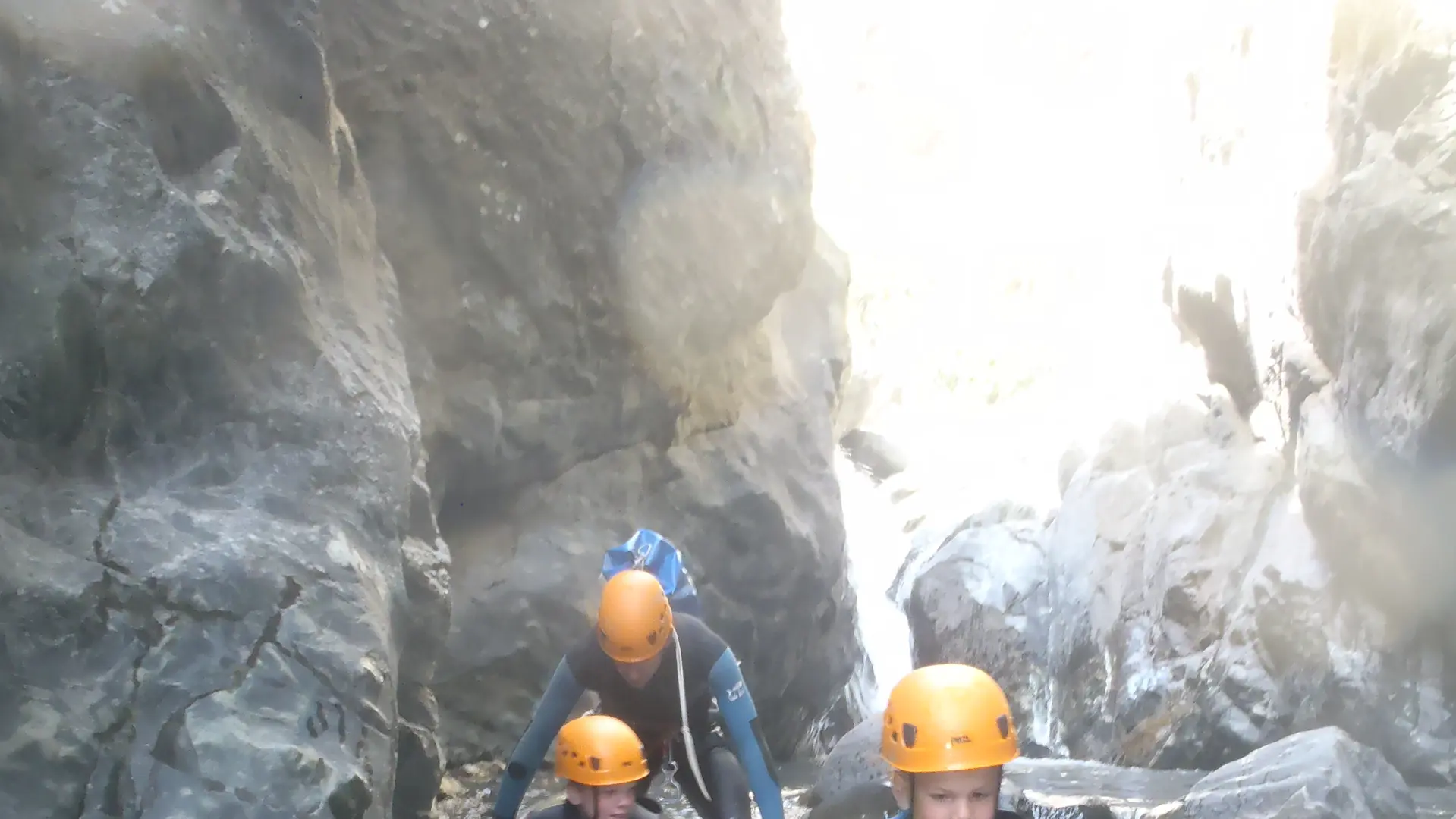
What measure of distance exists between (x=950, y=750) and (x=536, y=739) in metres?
1.94

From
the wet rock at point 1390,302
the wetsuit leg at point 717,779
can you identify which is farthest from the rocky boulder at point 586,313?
the wet rock at point 1390,302

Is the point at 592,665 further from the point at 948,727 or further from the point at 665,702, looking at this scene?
the point at 948,727

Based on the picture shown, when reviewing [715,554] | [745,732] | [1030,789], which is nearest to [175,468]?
[745,732]

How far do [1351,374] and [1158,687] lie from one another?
3.49 metres

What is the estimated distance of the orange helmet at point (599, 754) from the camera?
11.8 feet

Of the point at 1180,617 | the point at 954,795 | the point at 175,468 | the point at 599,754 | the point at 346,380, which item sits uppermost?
the point at 1180,617

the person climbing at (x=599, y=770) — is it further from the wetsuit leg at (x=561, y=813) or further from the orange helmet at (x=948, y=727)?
the orange helmet at (x=948, y=727)

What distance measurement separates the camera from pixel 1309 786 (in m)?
5.78

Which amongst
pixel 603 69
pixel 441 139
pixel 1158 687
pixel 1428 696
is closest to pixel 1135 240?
pixel 1158 687

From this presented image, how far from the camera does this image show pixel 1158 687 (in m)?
10.2

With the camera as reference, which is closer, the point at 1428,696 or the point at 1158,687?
the point at 1428,696

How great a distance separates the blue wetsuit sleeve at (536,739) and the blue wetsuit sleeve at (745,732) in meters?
0.57

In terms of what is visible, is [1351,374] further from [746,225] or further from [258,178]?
[258,178]

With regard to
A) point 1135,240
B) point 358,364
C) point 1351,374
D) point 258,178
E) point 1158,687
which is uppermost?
point 1135,240
